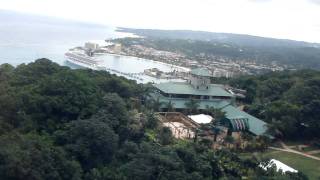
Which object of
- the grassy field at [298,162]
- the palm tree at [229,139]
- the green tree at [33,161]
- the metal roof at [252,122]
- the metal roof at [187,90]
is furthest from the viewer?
the metal roof at [187,90]

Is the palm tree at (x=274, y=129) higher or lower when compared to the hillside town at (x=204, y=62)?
higher

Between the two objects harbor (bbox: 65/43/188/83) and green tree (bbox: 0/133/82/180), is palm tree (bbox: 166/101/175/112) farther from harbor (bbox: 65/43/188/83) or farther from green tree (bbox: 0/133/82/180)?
harbor (bbox: 65/43/188/83)

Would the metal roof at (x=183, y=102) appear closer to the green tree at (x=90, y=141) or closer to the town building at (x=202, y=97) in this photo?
the town building at (x=202, y=97)

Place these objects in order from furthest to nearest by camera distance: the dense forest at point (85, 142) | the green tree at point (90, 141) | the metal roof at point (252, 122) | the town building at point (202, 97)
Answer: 1. the town building at point (202, 97)
2. the metal roof at point (252, 122)
3. the green tree at point (90, 141)
4. the dense forest at point (85, 142)

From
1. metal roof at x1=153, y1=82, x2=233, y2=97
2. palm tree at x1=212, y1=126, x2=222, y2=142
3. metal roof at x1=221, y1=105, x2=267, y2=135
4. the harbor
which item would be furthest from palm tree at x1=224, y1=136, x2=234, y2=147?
the harbor

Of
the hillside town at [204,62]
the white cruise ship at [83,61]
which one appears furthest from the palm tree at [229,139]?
the hillside town at [204,62]

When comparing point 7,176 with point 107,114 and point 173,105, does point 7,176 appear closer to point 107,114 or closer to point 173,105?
point 107,114

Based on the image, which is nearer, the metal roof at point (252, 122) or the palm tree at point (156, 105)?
the metal roof at point (252, 122)
